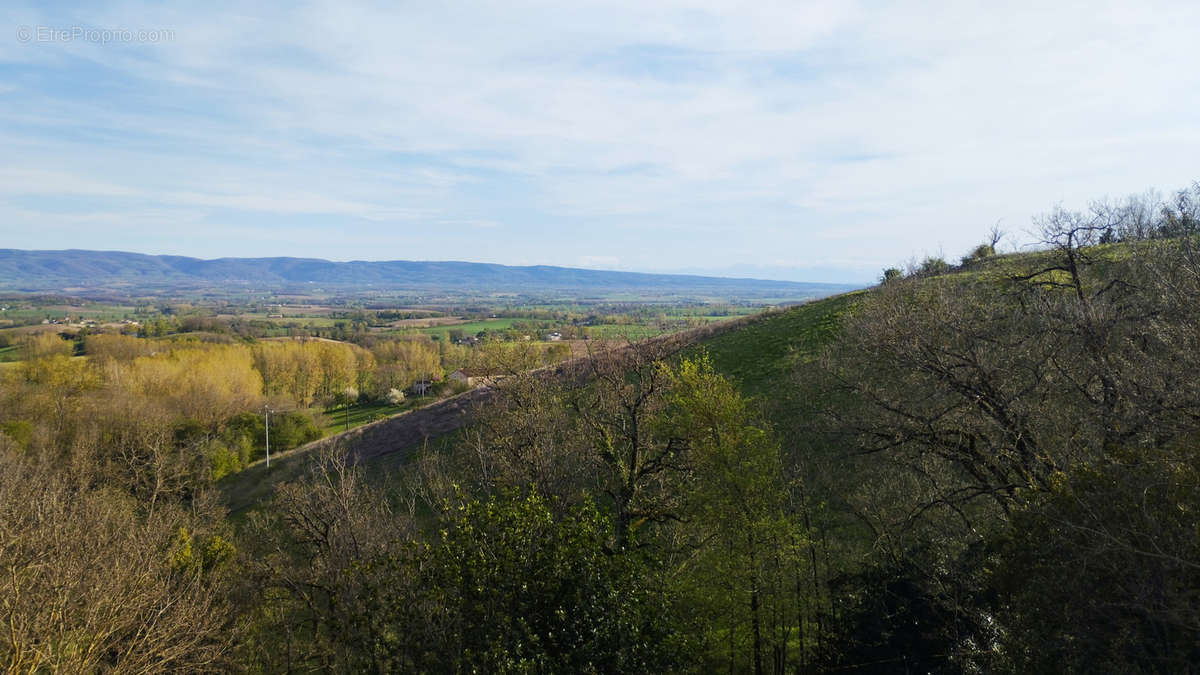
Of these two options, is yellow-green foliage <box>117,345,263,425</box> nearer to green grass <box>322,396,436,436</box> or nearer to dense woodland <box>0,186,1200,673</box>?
green grass <box>322,396,436,436</box>

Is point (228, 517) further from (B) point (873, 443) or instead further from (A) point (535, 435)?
(B) point (873, 443)

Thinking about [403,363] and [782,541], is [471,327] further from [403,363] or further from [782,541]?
[782,541]

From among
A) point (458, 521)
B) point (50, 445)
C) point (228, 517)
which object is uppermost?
point (458, 521)

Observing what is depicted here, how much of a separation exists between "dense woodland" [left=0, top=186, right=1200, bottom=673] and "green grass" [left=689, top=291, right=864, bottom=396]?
452 inches

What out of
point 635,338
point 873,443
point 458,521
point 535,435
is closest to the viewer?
point 458,521

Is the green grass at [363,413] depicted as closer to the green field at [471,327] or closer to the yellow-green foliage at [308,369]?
the yellow-green foliage at [308,369]

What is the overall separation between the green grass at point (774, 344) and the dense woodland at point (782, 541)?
37.7ft

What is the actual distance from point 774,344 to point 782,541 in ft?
93.1

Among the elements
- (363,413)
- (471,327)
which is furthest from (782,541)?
(471,327)

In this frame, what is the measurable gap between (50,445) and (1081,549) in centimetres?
5607

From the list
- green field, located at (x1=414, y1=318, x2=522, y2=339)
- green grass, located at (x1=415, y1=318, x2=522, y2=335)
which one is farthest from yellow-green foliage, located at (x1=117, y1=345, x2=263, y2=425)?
green grass, located at (x1=415, y1=318, x2=522, y2=335)

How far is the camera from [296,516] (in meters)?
19.7

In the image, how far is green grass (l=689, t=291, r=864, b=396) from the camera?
35625 mm

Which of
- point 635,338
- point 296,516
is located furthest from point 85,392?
point 635,338
